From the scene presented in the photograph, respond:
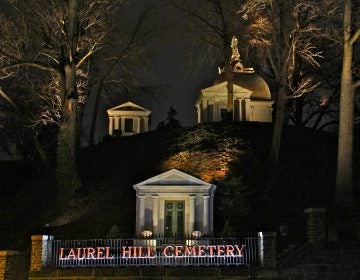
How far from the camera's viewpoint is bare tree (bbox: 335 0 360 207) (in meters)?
28.8

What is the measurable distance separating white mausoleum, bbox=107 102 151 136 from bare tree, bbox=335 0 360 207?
30.5 meters

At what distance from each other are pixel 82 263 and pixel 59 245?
102cm

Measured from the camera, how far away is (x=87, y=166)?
128ft

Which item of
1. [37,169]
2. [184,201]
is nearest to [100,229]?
[184,201]

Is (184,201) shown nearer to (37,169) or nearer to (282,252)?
(282,252)

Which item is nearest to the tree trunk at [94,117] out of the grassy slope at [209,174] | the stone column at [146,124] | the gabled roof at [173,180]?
the grassy slope at [209,174]

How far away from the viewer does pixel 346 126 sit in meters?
29.3

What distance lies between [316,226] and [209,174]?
1185 centimetres

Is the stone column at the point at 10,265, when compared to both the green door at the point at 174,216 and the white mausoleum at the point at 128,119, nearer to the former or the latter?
the green door at the point at 174,216

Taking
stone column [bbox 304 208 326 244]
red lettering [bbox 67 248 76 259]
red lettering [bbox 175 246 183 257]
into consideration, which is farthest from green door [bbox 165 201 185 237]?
stone column [bbox 304 208 326 244]

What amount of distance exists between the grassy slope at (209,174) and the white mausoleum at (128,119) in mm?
13549

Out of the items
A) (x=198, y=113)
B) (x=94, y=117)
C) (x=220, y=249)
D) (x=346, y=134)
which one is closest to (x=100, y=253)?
(x=220, y=249)

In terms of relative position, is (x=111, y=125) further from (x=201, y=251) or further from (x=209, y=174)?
(x=201, y=251)

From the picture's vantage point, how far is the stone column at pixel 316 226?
21219 millimetres
